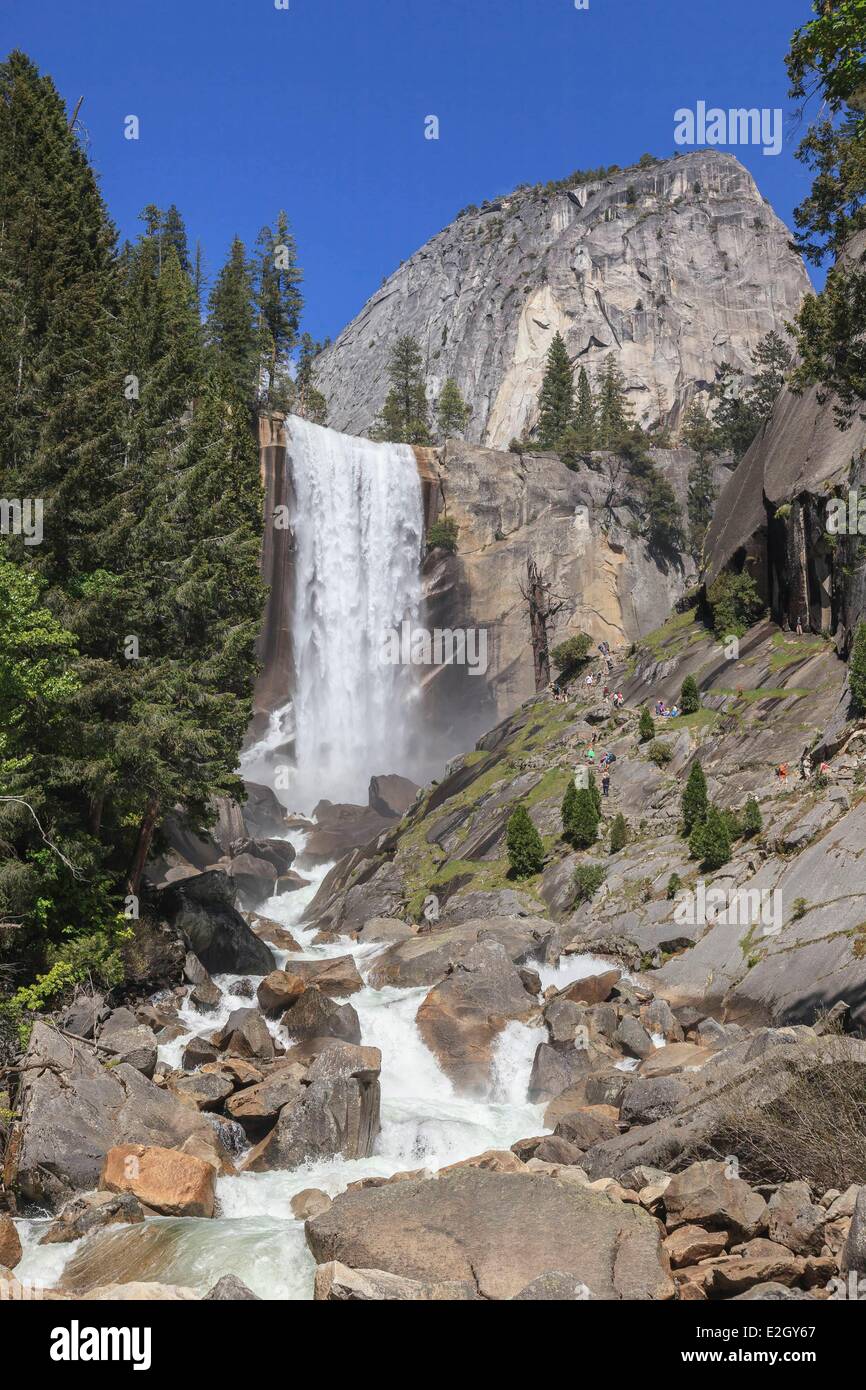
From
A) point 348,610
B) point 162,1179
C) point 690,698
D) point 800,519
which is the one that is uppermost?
point 800,519

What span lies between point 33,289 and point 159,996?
19874 millimetres

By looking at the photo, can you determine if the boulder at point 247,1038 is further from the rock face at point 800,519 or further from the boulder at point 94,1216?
the rock face at point 800,519

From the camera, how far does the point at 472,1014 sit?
24.4 metres

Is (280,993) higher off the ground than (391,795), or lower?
lower

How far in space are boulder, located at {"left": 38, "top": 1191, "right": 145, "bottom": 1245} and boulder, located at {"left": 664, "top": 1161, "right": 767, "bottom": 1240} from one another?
23.9ft

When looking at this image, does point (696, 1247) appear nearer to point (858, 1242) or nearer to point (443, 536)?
point (858, 1242)

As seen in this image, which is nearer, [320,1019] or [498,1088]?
[498,1088]

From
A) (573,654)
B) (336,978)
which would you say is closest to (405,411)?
(573,654)

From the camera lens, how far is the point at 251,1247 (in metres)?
12.8

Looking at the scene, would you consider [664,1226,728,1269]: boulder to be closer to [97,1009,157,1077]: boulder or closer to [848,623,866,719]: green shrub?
[97,1009,157,1077]: boulder

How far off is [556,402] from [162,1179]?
95.6 meters

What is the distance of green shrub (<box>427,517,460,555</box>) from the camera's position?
253 ft

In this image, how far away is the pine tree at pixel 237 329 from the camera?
73.1 metres
